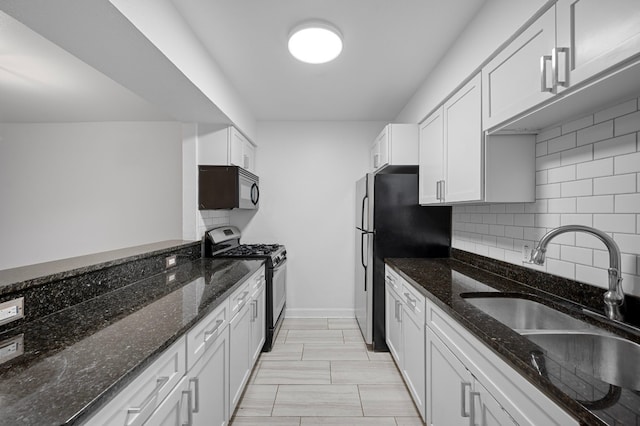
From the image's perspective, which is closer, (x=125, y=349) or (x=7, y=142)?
(x=125, y=349)

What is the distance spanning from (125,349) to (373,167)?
3.16m

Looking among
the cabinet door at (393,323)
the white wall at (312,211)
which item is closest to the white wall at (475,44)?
the white wall at (312,211)

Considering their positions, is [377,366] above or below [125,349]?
below

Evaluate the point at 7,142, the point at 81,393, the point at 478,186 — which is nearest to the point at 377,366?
the point at 478,186

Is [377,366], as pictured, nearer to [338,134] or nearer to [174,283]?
[174,283]

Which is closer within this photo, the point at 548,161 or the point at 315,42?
the point at 548,161

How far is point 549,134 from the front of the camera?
167 centimetres

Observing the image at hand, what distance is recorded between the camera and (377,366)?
2.64m

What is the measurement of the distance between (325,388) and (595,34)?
8.12 feet

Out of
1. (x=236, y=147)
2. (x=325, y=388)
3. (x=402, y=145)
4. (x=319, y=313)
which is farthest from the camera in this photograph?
(x=319, y=313)

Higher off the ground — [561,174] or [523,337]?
[561,174]

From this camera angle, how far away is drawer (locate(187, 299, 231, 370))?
127cm

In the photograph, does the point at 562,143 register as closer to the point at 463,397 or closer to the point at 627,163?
the point at 627,163

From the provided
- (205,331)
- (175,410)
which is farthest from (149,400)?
(205,331)
